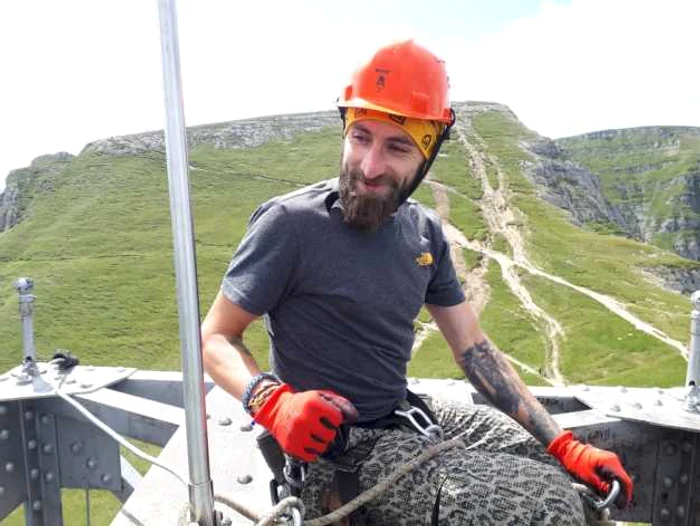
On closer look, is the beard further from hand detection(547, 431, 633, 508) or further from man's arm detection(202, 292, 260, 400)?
hand detection(547, 431, 633, 508)

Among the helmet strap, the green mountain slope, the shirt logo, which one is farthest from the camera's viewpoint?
the green mountain slope

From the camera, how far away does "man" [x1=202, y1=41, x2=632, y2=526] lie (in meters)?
2.25

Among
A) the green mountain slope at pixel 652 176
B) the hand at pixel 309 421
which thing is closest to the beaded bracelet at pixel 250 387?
the hand at pixel 309 421

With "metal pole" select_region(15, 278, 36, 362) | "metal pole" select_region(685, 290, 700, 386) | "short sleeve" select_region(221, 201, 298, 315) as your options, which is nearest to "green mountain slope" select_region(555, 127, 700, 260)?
"metal pole" select_region(685, 290, 700, 386)

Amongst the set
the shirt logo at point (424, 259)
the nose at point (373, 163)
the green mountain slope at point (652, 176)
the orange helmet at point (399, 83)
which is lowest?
the green mountain slope at point (652, 176)

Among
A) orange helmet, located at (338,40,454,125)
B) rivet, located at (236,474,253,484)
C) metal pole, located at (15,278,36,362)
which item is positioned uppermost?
orange helmet, located at (338,40,454,125)

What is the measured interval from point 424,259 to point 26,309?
2418 mm

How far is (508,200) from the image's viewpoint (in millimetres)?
51562

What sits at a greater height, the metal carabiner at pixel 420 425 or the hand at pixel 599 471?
the metal carabiner at pixel 420 425

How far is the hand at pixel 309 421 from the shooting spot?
2.04 m

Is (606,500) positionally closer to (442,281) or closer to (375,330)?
(375,330)

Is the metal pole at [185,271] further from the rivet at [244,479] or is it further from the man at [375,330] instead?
the rivet at [244,479]

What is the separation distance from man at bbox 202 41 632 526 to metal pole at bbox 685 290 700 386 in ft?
3.08

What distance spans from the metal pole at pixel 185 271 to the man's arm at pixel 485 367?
1974mm
